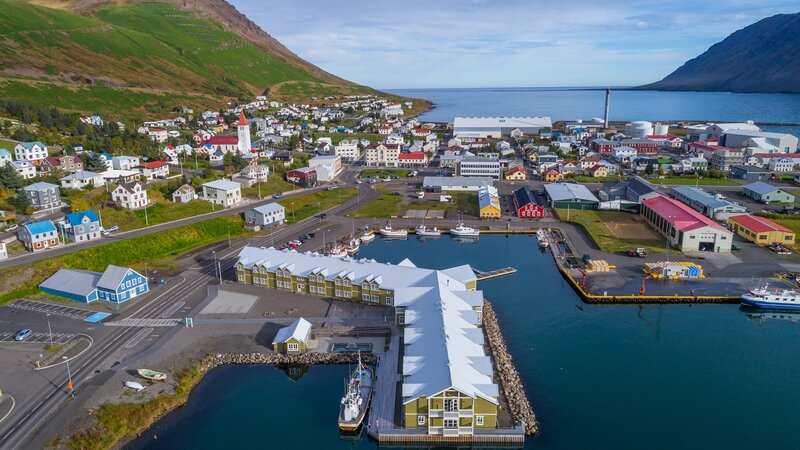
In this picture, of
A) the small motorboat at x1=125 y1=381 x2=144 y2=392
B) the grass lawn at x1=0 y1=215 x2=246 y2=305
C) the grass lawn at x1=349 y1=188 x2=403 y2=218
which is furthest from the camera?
the grass lawn at x1=349 y1=188 x2=403 y2=218

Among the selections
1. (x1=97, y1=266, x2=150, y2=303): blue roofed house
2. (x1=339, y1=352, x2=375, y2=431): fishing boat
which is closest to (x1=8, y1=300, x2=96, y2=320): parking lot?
(x1=97, y1=266, x2=150, y2=303): blue roofed house

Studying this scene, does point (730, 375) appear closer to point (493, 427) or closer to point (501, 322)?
point (501, 322)

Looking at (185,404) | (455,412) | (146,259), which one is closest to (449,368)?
(455,412)

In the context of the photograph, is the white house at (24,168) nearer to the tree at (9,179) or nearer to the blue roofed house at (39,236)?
the tree at (9,179)

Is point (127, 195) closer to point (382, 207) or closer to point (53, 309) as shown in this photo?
point (53, 309)

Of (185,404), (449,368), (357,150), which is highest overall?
(357,150)

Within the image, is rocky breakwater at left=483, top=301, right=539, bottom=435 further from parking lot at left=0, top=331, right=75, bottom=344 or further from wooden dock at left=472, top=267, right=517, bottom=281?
parking lot at left=0, top=331, right=75, bottom=344
